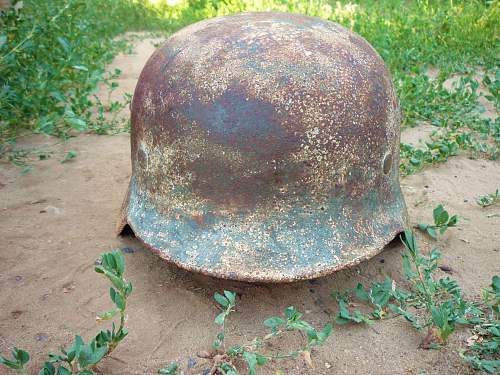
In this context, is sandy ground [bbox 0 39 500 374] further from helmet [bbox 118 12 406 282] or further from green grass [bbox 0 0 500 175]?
green grass [bbox 0 0 500 175]

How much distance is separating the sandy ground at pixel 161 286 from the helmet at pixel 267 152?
0.32 metres

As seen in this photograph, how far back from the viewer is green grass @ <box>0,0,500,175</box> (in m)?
3.42

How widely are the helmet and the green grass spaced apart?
1.04m

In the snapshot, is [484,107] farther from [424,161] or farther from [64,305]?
[64,305]

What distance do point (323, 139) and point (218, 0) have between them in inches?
281

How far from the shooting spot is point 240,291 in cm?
228

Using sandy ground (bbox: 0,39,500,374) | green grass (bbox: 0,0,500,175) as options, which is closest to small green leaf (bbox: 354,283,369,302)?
sandy ground (bbox: 0,39,500,374)

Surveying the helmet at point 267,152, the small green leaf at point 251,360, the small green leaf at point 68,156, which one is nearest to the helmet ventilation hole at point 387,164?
the helmet at point 267,152

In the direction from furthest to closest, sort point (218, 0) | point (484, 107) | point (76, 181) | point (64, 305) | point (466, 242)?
point (218, 0)
point (484, 107)
point (76, 181)
point (466, 242)
point (64, 305)

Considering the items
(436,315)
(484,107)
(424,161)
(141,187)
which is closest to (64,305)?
(141,187)

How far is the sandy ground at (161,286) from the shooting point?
1.94 meters

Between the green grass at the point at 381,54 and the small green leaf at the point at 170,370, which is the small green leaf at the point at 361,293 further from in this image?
the green grass at the point at 381,54

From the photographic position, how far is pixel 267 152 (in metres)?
1.89

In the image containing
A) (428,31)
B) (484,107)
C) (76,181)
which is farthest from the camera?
(428,31)
